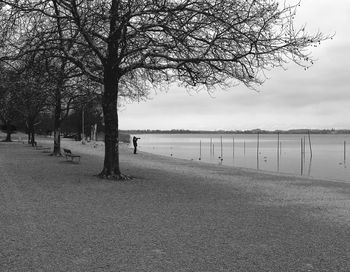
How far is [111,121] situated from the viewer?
1634cm

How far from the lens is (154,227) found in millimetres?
8445

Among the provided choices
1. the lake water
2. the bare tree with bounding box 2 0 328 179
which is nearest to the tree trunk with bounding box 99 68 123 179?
the bare tree with bounding box 2 0 328 179

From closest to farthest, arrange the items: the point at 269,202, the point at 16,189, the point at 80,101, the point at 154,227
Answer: the point at 154,227
the point at 269,202
the point at 16,189
the point at 80,101

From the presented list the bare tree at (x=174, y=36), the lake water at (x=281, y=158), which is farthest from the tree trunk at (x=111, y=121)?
the lake water at (x=281, y=158)

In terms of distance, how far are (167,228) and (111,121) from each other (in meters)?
8.50

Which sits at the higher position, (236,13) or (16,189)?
(236,13)

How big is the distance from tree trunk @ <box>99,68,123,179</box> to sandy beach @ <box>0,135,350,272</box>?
5.46 feet

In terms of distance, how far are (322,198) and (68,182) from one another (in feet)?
26.5

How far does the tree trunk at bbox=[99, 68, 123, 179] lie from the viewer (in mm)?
16328

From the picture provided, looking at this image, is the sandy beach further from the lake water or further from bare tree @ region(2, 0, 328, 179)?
the lake water

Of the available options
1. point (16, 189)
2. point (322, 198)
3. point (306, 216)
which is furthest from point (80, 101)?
point (306, 216)

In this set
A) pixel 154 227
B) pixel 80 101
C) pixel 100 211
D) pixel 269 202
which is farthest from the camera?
pixel 80 101

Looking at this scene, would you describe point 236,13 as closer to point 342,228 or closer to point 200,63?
point 200,63

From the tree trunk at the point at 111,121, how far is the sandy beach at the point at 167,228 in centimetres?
166
